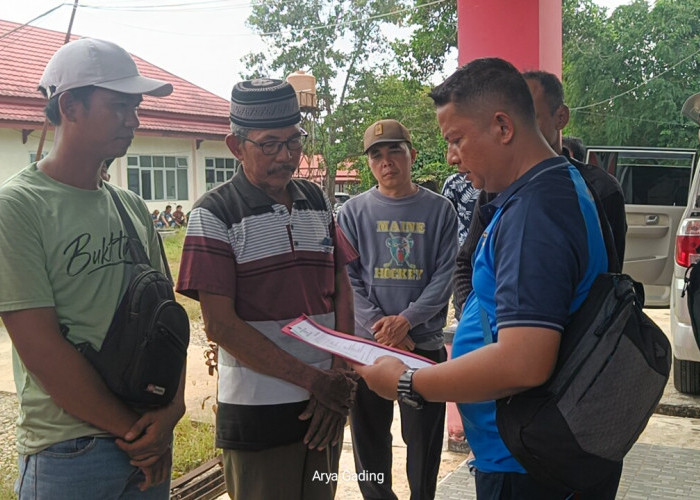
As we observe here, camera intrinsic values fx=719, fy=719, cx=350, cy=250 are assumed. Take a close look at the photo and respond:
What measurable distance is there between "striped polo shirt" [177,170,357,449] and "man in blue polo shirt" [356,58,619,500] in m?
0.55

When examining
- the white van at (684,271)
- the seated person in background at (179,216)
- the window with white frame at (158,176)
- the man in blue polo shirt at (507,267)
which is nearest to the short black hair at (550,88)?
the man in blue polo shirt at (507,267)

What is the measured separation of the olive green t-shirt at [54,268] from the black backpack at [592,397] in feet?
3.88

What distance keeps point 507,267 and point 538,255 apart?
75mm

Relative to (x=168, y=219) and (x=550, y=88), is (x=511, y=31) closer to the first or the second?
(x=550, y=88)

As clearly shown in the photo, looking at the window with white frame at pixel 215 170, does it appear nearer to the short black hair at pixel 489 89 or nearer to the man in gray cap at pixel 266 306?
the man in gray cap at pixel 266 306

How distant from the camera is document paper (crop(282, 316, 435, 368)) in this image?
199cm

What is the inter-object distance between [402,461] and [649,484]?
4.82 ft

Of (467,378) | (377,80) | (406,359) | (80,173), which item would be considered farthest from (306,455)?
(377,80)

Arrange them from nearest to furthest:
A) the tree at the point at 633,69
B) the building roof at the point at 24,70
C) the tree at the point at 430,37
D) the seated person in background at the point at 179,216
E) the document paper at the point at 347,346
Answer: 1. the document paper at the point at 347,346
2. the building roof at the point at 24,70
3. the seated person in background at the point at 179,216
4. the tree at the point at 430,37
5. the tree at the point at 633,69

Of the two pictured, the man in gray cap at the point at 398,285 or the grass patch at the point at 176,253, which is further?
the grass patch at the point at 176,253

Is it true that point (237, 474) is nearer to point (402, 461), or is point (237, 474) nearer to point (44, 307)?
point (44, 307)

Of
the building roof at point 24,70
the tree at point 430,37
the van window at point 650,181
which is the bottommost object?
the van window at point 650,181

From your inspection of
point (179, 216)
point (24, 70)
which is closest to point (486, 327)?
point (24, 70)

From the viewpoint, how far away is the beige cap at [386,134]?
3.93 meters
